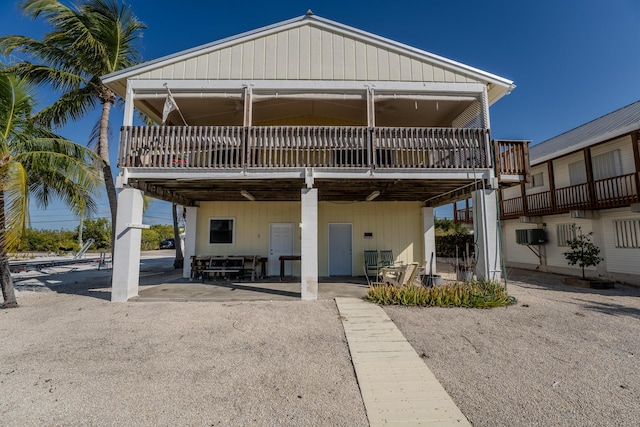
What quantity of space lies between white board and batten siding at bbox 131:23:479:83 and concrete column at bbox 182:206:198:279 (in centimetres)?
484

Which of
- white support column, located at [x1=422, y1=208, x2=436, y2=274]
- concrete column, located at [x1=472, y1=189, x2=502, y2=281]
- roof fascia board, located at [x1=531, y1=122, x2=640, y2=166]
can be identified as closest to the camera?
concrete column, located at [x1=472, y1=189, x2=502, y2=281]

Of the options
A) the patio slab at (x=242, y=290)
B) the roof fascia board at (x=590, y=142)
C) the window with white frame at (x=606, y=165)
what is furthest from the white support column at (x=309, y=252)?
the window with white frame at (x=606, y=165)

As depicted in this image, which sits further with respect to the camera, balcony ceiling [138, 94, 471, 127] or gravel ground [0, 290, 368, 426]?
balcony ceiling [138, 94, 471, 127]

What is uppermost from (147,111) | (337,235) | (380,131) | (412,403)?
(147,111)

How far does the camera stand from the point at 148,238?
3109 centimetres

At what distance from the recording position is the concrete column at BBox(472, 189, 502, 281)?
23.7 ft

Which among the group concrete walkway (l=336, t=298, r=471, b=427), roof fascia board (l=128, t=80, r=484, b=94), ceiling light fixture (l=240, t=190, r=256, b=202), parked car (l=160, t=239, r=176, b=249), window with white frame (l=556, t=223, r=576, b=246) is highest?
roof fascia board (l=128, t=80, r=484, b=94)

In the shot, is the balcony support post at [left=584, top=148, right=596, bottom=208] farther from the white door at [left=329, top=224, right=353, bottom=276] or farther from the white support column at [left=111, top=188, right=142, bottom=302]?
the white support column at [left=111, top=188, right=142, bottom=302]

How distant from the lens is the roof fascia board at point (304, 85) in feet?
25.8

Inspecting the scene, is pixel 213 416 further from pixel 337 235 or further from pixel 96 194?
pixel 337 235

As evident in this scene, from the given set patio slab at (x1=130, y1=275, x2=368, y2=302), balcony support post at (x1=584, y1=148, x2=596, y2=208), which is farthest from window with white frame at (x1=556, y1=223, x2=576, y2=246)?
patio slab at (x1=130, y1=275, x2=368, y2=302)

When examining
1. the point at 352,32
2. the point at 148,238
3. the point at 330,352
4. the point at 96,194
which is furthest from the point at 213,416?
Result: the point at 148,238

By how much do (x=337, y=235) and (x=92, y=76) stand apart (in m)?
10.1

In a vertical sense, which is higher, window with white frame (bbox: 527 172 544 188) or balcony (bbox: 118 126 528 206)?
window with white frame (bbox: 527 172 544 188)
